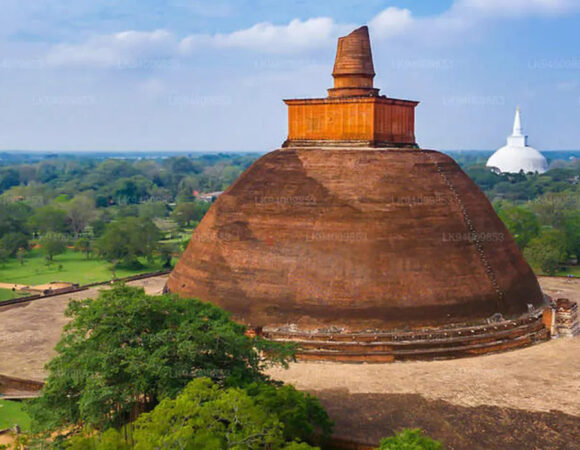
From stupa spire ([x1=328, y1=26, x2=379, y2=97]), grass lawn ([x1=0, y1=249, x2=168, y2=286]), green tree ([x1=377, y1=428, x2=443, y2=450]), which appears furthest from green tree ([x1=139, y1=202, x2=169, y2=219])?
green tree ([x1=377, y1=428, x2=443, y2=450])

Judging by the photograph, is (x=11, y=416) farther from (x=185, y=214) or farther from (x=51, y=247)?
(x=185, y=214)

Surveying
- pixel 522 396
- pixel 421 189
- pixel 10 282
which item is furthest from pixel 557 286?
pixel 10 282

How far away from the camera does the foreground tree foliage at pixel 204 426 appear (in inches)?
376

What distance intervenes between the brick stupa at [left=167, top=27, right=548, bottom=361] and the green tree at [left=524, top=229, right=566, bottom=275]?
40.6 feet

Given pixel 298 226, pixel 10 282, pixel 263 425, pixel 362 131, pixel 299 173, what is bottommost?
pixel 10 282

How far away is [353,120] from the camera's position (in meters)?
19.5

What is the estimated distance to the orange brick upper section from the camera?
19297mm

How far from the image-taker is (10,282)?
33.1 m

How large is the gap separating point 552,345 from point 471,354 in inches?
107

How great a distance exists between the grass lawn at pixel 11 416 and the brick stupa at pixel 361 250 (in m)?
5.39

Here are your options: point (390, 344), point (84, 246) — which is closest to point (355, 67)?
point (390, 344)

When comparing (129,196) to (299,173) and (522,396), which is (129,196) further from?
(522,396)

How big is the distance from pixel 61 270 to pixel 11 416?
2294cm

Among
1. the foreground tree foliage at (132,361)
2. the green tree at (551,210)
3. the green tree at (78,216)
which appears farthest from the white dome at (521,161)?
the foreground tree foliage at (132,361)
